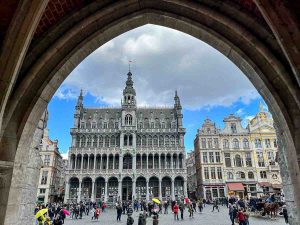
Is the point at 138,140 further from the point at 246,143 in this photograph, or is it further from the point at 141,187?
the point at 246,143

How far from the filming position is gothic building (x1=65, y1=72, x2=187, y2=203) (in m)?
47.7

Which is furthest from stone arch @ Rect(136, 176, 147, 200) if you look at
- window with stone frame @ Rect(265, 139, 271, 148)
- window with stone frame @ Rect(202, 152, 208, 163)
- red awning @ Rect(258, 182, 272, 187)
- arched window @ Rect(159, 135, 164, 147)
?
window with stone frame @ Rect(265, 139, 271, 148)

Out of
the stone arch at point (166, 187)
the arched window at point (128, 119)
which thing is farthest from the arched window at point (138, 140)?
the stone arch at point (166, 187)

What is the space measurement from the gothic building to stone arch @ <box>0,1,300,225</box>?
4355 centimetres

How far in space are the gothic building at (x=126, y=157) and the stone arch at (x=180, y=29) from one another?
43.5m

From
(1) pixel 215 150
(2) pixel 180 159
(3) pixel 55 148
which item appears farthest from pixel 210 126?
(3) pixel 55 148

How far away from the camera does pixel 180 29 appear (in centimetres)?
609

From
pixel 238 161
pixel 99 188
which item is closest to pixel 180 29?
pixel 238 161

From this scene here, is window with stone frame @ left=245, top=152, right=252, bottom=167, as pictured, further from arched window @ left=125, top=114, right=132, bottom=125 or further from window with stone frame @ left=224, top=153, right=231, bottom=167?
arched window @ left=125, top=114, right=132, bottom=125

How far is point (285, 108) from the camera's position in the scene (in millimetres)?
4801

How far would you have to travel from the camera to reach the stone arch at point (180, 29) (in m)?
4.75

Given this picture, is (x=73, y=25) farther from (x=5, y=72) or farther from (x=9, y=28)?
(x=5, y=72)

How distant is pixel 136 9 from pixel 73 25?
157 centimetres

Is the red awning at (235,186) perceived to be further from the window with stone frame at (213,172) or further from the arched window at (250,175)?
the window with stone frame at (213,172)
